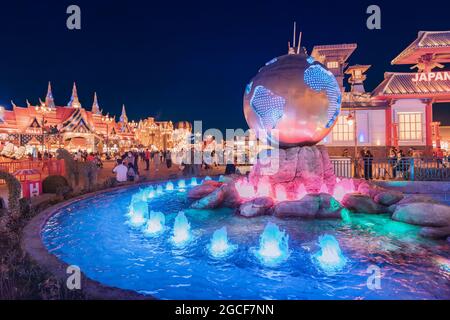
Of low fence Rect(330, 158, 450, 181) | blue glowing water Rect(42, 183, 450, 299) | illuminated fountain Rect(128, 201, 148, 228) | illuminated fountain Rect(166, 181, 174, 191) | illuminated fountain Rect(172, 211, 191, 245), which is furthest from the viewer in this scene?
illuminated fountain Rect(166, 181, 174, 191)

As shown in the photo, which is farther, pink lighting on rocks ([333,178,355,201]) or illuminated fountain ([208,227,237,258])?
pink lighting on rocks ([333,178,355,201])

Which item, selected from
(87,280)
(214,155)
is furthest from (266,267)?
(214,155)

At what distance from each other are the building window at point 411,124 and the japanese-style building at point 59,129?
36.4 metres

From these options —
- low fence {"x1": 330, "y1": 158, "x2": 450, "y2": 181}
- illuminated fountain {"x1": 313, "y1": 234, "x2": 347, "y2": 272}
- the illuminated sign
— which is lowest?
illuminated fountain {"x1": 313, "y1": 234, "x2": 347, "y2": 272}

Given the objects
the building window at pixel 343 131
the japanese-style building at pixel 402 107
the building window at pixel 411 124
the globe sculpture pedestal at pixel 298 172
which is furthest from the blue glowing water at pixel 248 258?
the building window at pixel 411 124

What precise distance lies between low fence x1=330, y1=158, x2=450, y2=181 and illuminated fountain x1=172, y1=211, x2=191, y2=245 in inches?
396

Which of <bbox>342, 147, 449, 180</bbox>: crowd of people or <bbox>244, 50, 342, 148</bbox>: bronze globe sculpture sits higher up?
<bbox>244, 50, 342, 148</bbox>: bronze globe sculpture

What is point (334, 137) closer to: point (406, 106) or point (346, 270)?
point (406, 106)

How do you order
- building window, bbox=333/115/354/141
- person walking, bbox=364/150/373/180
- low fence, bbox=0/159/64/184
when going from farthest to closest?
building window, bbox=333/115/354/141 < low fence, bbox=0/159/64/184 < person walking, bbox=364/150/373/180

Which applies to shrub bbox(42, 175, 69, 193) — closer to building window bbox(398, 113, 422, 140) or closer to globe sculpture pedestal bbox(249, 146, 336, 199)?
globe sculpture pedestal bbox(249, 146, 336, 199)

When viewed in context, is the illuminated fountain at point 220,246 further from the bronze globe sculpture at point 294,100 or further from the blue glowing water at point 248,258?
the bronze globe sculpture at point 294,100

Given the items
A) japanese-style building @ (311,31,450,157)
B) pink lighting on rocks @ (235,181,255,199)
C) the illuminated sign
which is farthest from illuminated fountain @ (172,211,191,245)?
the illuminated sign

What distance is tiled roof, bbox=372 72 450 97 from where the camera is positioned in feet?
65.6

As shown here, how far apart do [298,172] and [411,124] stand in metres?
16.2
